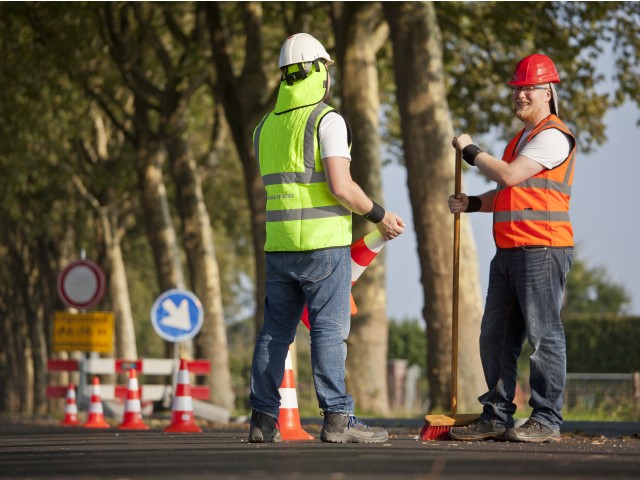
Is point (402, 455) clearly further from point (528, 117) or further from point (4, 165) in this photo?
point (4, 165)

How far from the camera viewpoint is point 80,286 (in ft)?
64.5

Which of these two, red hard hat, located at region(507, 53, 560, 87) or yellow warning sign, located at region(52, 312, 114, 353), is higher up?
red hard hat, located at region(507, 53, 560, 87)

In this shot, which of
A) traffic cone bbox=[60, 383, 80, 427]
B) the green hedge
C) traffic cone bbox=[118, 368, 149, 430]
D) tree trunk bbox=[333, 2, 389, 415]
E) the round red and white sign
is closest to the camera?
traffic cone bbox=[118, 368, 149, 430]

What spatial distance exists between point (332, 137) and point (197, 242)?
61.5 feet

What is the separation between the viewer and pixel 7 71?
1045 inches

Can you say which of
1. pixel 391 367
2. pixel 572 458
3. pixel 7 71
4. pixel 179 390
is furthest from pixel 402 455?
pixel 391 367

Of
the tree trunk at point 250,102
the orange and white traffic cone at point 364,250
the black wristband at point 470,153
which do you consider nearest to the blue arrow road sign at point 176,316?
the tree trunk at point 250,102

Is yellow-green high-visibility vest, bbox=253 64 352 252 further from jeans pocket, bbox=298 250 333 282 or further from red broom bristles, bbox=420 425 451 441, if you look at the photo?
red broom bristles, bbox=420 425 451 441

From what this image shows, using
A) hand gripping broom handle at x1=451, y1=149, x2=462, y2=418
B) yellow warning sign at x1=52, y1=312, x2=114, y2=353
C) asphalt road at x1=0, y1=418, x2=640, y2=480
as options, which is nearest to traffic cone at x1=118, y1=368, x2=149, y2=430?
yellow warning sign at x1=52, y1=312, x2=114, y2=353

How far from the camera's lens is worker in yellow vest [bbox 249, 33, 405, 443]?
850 cm

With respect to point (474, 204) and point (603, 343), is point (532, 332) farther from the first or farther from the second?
point (603, 343)

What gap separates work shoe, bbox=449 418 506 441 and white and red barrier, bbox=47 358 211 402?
12.2 metres

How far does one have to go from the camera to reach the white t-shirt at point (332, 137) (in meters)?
8.46

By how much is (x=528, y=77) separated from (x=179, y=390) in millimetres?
5011
